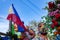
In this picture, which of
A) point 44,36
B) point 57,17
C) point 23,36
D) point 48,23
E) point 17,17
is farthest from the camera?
point 23,36

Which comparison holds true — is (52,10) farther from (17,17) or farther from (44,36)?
(44,36)

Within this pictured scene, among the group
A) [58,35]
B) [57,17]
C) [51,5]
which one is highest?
[51,5]

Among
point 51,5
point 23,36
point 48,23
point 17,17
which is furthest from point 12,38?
point 23,36

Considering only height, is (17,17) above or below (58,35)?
above

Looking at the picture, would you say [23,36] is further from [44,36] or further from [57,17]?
[57,17]

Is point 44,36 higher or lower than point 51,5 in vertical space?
lower

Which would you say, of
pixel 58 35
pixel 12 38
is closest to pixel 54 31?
pixel 58 35

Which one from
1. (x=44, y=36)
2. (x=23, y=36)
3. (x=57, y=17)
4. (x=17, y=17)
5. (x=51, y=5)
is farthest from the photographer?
(x=23, y=36)

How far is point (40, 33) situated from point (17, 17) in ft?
7.32

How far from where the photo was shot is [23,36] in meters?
12.8

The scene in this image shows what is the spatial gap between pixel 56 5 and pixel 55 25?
0.99 m

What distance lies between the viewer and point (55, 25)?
7.71 metres

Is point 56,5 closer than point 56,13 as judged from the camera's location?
No

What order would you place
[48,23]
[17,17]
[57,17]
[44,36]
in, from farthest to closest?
[44,36] < [17,17] < [48,23] < [57,17]
